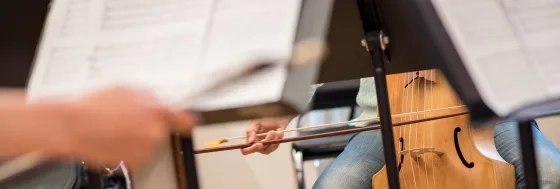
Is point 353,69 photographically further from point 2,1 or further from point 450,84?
point 2,1

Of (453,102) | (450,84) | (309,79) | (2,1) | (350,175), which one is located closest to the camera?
(309,79)

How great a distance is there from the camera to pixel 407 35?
30.7 inches

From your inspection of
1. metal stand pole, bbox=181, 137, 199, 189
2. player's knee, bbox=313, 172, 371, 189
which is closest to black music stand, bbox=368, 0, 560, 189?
metal stand pole, bbox=181, 137, 199, 189

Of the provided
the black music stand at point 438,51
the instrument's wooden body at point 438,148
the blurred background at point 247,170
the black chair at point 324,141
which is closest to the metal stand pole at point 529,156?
the black music stand at point 438,51

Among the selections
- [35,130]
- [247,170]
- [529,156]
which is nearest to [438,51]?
[529,156]

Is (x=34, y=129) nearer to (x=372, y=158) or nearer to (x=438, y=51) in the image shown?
(x=438, y=51)

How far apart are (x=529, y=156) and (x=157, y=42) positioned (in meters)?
0.49

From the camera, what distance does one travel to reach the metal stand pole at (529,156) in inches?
32.0

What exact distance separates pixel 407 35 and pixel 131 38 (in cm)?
34

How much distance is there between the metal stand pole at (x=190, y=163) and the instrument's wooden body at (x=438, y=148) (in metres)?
0.58

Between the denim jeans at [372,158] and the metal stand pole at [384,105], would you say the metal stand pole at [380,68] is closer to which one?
the metal stand pole at [384,105]

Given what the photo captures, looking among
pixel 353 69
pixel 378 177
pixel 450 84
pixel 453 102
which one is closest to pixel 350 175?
pixel 378 177

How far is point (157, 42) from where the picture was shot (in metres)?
0.58

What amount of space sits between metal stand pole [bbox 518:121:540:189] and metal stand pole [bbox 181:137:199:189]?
1.33 ft
